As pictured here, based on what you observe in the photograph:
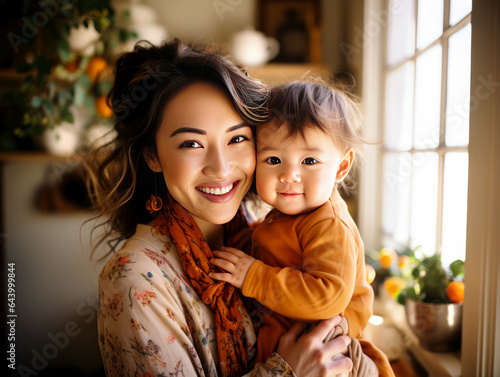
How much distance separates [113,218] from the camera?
50.6 inches

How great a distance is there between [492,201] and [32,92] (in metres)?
2.51

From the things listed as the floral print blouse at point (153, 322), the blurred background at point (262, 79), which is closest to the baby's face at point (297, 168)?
the floral print blouse at point (153, 322)

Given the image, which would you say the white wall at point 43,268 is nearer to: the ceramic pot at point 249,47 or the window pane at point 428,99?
the ceramic pot at point 249,47

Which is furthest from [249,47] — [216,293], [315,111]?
[216,293]

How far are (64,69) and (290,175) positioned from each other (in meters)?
2.28

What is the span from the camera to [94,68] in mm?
2783

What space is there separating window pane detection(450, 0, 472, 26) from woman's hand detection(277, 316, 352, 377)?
109cm

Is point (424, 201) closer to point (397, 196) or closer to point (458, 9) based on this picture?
point (397, 196)

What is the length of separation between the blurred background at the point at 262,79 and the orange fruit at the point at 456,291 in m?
0.20

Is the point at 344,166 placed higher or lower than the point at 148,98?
lower

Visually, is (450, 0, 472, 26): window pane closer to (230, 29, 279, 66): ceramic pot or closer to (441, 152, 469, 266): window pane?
(441, 152, 469, 266): window pane

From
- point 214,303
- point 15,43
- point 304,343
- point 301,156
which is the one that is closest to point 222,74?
point 301,156

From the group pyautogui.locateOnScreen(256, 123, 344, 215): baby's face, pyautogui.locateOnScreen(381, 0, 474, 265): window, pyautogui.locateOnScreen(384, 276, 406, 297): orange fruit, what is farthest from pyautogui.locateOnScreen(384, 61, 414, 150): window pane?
pyautogui.locateOnScreen(256, 123, 344, 215): baby's face

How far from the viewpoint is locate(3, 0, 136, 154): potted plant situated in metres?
2.30
